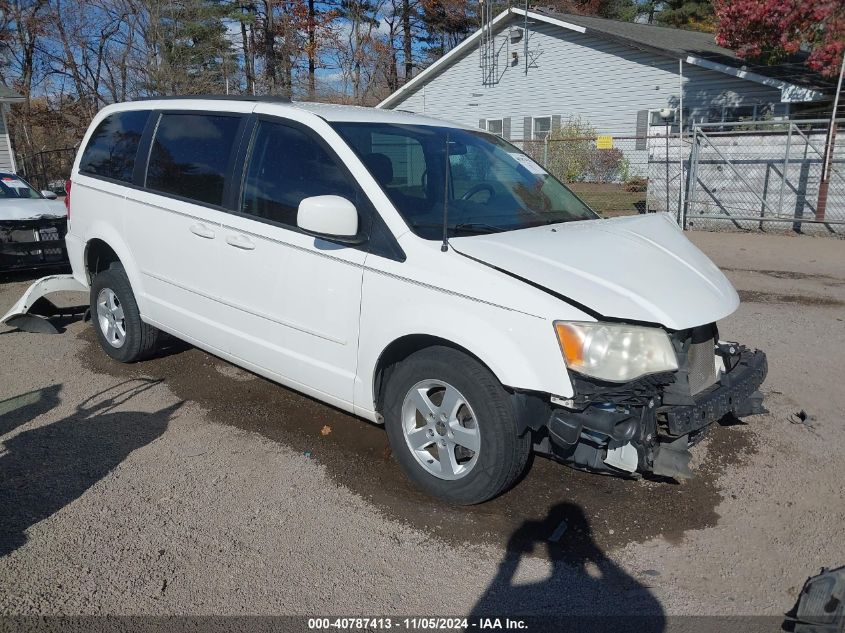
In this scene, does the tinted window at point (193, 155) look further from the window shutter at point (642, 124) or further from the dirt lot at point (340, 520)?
the window shutter at point (642, 124)

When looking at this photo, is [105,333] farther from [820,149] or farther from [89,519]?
[820,149]

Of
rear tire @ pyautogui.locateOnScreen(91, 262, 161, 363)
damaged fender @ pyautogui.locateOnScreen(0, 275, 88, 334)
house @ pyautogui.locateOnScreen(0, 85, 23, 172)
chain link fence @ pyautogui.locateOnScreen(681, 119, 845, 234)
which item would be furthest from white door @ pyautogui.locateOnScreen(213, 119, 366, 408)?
house @ pyautogui.locateOnScreen(0, 85, 23, 172)

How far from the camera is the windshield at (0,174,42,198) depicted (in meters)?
9.18

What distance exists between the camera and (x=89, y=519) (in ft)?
11.2

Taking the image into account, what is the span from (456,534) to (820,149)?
41.6 feet

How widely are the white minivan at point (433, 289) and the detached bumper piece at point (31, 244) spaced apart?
162 inches

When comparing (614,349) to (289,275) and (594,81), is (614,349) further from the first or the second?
(594,81)

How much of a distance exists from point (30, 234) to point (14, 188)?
1.43 meters

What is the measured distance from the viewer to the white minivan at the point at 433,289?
309cm

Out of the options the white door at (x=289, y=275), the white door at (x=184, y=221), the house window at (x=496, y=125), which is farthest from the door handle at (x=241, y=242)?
the house window at (x=496, y=125)

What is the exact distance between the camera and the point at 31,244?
8398 millimetres

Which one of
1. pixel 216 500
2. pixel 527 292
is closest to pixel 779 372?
pixel 527 292

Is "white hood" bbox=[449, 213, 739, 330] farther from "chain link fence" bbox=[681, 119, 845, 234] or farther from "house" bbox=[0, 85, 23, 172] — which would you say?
"house" bbox=[0, 85, 23, 172]

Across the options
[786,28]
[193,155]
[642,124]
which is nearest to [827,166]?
[786,28]
